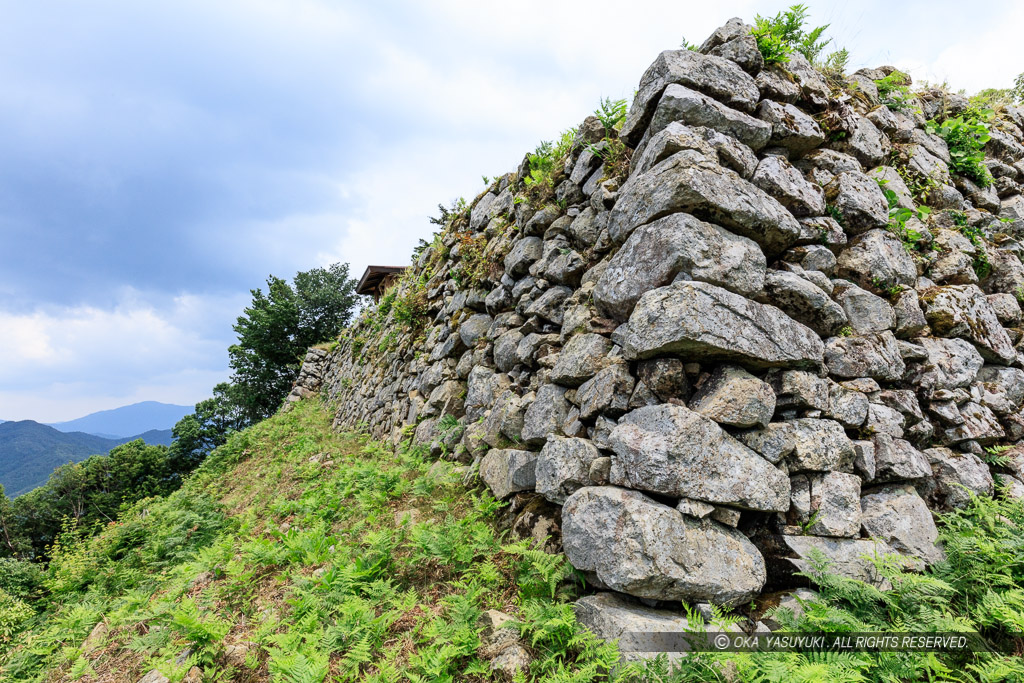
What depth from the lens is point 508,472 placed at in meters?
4.76

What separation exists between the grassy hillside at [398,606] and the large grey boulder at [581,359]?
1705 mm

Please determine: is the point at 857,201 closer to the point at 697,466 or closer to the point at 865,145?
the point at 865,145

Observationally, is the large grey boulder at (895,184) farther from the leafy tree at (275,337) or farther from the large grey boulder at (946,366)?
the leafy tree at (275,337)

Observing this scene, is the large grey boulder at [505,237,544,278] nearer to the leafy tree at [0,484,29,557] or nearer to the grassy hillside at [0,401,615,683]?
the grassy hillside at [0,401,615,683]

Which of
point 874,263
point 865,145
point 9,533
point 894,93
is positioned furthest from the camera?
point 9,533

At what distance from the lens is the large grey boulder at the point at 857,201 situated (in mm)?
4836

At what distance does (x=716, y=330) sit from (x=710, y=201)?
4.54 ft

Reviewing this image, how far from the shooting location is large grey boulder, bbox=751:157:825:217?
4.63 m

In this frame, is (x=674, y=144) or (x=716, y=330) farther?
(x=674, y=144)

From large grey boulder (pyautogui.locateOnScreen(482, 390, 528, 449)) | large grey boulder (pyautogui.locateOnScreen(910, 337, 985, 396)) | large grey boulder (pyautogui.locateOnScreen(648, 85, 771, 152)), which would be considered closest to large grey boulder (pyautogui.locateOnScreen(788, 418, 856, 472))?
large grey boulder (pyautogui.locateOnScreen(910, 337, 985, 396))

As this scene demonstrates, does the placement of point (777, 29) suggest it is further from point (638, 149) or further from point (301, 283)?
point (301, 283)

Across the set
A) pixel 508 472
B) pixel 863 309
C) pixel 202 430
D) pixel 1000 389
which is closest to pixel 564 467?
pixel 508 472

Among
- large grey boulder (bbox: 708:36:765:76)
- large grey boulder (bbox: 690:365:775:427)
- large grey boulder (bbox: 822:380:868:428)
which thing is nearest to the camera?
large grey boulder (bbox: 690:365:775:427)

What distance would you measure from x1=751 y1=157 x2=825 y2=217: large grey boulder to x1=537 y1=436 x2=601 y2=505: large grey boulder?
3478mm
